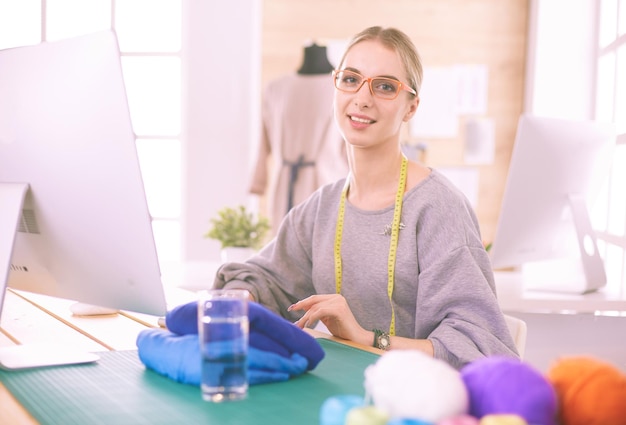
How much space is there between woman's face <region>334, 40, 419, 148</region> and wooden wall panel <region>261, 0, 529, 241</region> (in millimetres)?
3186

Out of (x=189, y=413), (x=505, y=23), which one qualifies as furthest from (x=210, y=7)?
(x=189, y=413)

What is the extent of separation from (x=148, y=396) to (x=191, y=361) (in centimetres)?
8

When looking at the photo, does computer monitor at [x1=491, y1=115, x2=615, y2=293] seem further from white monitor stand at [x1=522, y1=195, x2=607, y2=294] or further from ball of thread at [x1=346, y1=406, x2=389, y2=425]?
ball of thread at [x1=346, y1=406, x2=389, y2=425]

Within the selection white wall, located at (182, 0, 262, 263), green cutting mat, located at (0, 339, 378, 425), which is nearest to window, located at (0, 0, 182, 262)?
white wall, located at (182, 0, 262, 263)

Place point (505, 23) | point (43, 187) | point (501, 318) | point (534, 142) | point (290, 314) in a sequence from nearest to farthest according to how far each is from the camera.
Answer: point (43, 187), point (501, 318), point (290, 314), point (534, 142), point (505, 23)

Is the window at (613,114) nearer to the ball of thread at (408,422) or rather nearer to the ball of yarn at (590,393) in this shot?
the ball of yarn at (590,393)

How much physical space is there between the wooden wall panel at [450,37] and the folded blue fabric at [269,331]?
382 cm

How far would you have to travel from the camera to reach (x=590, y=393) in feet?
2.31

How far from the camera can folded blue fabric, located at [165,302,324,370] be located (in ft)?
3.46

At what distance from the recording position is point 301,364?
1099mm

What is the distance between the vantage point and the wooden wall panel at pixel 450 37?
4797mm

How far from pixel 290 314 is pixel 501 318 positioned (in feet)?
1.63

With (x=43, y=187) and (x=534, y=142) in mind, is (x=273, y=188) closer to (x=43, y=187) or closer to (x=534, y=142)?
(x=534, y=142)

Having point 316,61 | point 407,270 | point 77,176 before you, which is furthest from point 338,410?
point 316,61
